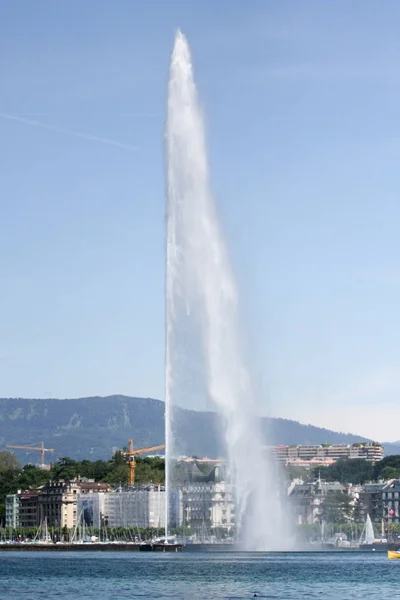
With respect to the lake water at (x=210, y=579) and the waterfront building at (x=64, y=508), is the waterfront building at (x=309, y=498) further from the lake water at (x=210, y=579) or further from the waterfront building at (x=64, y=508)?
the lake water at (x=210, y=579)

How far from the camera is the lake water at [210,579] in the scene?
53062 millimetres

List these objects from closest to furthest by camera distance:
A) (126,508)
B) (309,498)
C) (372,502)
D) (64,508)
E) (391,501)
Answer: (309,498)
(391,501)
(372,502)
(126,508)
(64,508)

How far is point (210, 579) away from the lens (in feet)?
197

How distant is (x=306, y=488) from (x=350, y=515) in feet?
24.4

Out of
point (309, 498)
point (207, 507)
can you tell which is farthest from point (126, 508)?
point (207, 507)

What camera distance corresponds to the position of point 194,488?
317ft

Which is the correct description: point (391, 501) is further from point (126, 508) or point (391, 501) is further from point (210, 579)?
point (210, 579)

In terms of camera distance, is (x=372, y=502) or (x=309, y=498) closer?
(x=309, y=498)

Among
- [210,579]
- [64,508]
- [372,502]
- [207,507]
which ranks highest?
[372,502]

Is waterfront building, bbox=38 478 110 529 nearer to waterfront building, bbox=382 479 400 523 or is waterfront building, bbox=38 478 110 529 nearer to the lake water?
waterfront building, bbox=382 479 400 523

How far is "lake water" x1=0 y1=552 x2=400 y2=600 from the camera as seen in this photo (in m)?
53.1

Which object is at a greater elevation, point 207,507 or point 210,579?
point 207,507

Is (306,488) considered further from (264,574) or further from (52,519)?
(264,574)

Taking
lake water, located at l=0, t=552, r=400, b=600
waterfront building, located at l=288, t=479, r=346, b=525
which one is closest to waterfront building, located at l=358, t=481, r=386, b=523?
waterfront building, located at l=288, t=479, r=346, b=525
